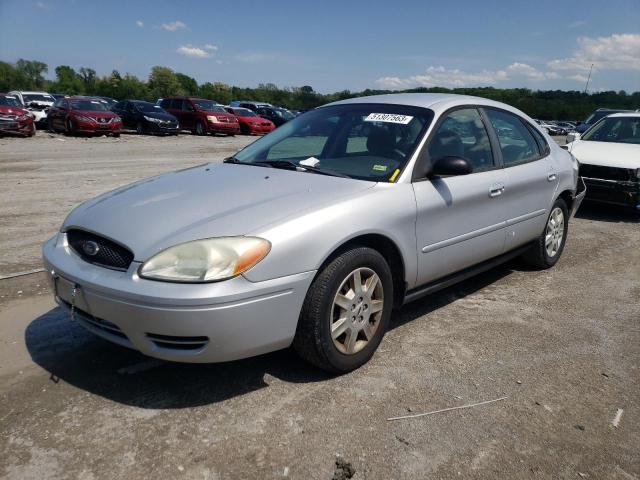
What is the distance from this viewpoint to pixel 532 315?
3959 mm

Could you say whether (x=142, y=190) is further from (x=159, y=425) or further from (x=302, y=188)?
(x=159, y=425)

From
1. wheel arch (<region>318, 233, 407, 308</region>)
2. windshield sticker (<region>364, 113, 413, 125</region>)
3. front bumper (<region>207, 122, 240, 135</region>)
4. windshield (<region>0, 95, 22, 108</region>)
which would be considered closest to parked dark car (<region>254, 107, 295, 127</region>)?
front bumper (<region>207, 122, 240, 135</region>)

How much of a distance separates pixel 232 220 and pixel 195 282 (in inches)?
15.3

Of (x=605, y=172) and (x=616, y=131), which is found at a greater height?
(x=616, y=131)

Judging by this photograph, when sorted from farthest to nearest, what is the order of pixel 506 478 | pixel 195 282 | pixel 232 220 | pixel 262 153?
1. pixel 262 153
2. pixel 232 220
3. pixel 195 282
4. pixel 506 478

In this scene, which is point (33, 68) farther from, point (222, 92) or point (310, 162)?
point (310, 162)

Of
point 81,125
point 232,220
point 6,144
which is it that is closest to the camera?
point 232,220

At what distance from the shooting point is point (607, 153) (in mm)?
7691

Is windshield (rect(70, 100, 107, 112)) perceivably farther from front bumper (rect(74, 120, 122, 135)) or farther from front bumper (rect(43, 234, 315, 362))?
front bumper (rect(43, 234, 315, 362))

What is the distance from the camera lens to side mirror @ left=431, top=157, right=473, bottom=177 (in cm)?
325

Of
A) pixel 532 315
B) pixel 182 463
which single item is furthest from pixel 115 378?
pixel 532 315

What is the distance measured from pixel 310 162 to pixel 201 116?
21.5m

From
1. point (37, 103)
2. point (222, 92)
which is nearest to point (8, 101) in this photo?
point (37, 103)

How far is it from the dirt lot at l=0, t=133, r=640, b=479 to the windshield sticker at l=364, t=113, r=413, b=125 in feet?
4.64
